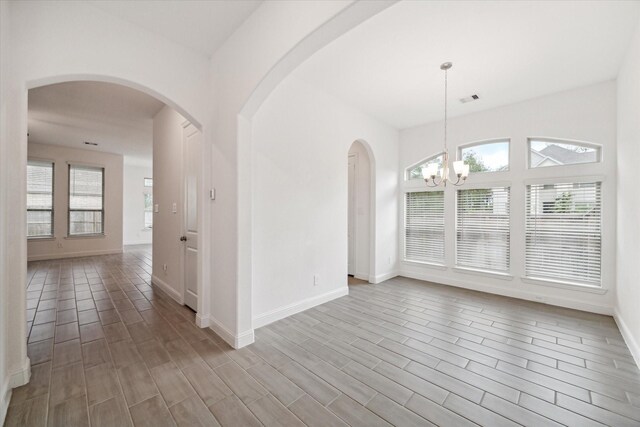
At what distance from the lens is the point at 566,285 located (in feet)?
12.2

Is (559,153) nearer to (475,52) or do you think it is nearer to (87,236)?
(475,52)

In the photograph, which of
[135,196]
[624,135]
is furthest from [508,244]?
[135,196]

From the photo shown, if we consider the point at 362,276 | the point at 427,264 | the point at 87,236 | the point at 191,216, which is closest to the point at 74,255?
the point at 87,236

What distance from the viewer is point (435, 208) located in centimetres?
502

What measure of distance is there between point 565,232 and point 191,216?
17.2 ft

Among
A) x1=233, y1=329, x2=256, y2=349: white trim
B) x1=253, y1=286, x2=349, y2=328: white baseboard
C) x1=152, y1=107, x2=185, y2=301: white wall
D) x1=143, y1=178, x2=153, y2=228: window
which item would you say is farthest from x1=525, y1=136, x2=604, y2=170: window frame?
x1=143, y1=178, x2=153, y2=228: window

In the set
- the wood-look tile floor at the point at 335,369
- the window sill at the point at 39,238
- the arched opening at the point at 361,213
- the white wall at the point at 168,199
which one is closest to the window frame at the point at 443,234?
the arched opening at the point at 361,213

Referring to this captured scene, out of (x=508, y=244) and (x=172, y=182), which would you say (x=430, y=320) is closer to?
(x=508, y=244)

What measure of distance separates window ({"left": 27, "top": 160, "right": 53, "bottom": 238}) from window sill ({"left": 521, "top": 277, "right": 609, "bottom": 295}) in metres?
10.6

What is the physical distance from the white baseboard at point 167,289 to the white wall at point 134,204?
6806 millimetres

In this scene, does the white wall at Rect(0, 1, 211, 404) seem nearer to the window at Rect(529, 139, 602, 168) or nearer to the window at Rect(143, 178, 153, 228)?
the window at Rect(529, 139, 602, 168)

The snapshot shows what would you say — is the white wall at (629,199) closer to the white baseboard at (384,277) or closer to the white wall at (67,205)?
the white baseboard at (384,277)

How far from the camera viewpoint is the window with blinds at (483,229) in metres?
4.31

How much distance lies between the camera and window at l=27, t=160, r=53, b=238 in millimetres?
6695
